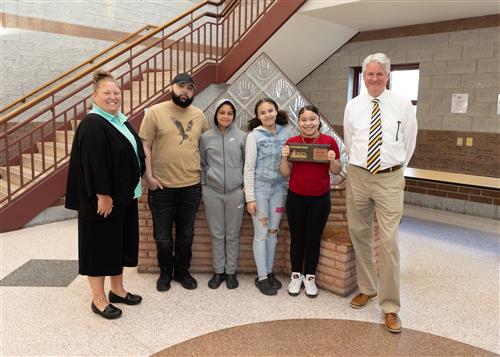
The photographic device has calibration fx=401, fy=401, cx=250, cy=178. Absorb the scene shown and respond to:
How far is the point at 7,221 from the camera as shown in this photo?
4.42 m

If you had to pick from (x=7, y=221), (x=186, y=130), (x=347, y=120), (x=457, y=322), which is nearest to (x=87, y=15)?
(x=7, y=221)

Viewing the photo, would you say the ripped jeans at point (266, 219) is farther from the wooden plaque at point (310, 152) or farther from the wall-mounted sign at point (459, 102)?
the wall-mounted sign at point (459, 102)

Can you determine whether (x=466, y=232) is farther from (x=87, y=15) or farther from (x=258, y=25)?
(x=87, y=15)

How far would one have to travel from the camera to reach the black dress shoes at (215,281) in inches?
117

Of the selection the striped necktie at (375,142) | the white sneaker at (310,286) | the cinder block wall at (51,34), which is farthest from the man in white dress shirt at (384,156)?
the cinder block wall at (51,34)

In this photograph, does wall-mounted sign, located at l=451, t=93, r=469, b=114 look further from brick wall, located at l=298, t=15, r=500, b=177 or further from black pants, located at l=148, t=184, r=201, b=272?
black pants, located at l=148, t=184, r=201, b=272

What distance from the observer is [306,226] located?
9.09ft

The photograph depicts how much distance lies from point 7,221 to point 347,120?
3876 millimetres

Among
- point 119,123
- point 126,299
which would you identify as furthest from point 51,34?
point 126,299

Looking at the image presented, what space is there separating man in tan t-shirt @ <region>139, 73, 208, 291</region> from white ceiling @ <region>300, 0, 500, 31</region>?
3.44 m

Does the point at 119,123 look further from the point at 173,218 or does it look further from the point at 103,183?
the point at 173,218

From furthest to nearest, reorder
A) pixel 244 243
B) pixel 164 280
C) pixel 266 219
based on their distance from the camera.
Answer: pixel 244 243 < pixel 164 280 < pixel 266 219

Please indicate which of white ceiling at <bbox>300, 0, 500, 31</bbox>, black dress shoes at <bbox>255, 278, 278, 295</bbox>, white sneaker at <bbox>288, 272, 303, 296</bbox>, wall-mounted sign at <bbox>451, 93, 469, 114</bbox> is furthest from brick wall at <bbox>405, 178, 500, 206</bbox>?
black dress shoes at <bbox>255, 278, 278, 295</bbox>

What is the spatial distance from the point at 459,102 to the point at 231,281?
4721 millimetres
